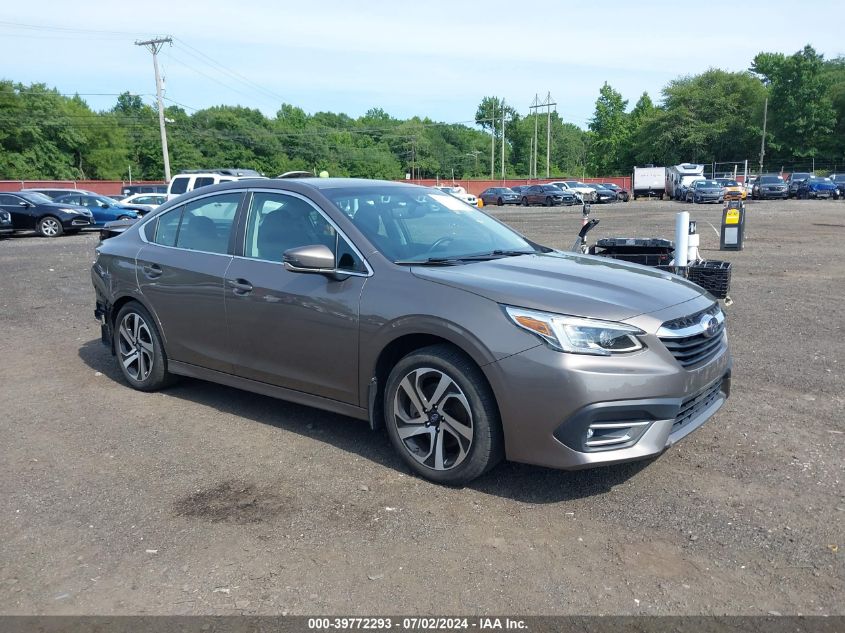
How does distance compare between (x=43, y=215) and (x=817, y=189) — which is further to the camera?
(x=817, y=189)

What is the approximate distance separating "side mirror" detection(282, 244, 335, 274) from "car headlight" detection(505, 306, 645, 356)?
1.33 metres

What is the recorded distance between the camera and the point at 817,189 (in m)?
48.7

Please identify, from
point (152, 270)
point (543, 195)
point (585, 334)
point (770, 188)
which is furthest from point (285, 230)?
point (770, 188)

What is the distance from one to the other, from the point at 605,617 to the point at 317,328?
7.74 feet

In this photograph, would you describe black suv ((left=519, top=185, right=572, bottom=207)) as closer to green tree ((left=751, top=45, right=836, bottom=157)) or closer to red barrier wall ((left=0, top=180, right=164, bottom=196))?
red barrier wall ((left=0, top=180, right=164, bottom=196))

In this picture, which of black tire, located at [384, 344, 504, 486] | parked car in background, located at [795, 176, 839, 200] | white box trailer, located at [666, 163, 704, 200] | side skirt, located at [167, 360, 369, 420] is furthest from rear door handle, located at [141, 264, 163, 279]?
parked car in background, located at [795, 176, 839, 200]

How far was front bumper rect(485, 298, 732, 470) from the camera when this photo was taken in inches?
139

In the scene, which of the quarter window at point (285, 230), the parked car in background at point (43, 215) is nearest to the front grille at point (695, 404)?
the quarter window at point (285, 230)

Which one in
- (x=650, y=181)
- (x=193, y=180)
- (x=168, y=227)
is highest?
(x=193, y=180)

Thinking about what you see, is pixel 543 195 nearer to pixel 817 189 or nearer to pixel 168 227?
pixel 817 189

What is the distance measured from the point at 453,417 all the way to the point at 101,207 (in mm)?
26063

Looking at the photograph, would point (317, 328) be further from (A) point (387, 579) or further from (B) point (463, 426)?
(A) point (387, 579)

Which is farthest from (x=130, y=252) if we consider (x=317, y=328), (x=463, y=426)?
(x=463, y=426)

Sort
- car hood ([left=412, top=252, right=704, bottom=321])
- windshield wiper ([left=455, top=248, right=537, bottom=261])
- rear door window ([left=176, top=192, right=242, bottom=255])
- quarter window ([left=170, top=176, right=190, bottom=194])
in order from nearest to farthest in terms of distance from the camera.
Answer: car hood ([left=412, top=252, right=704, bottom=321]), windshield wiper ([left=455, top=248, right=537, bottom=261]), rear door window ([left=176, top=192, right=242, bottom=255]), quarter window ([left=170, top=176, right=190, bottom=194])
